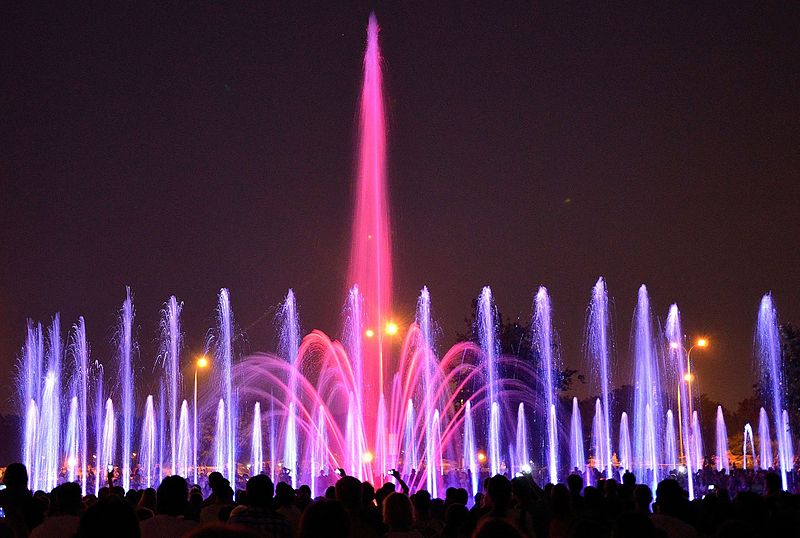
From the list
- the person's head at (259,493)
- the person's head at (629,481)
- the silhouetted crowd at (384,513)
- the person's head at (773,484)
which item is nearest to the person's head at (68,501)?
the silhouetted crowd at (384,513)

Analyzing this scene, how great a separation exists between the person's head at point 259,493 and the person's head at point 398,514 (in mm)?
1083

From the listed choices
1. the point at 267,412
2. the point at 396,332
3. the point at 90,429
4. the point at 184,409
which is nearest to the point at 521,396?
the point at 184,409

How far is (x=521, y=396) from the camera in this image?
66062mm

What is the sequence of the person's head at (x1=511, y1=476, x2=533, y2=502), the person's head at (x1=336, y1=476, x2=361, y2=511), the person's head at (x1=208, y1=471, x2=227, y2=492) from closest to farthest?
the person's head at (x1=336, y1=476, x2=361, y2=511) < the person's head at (x1=511, y1=476, x2=533, y2=502) < the person's head at (x1=208, y1=471, x2=227, y2=492)

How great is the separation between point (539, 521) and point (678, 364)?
39.7 meters

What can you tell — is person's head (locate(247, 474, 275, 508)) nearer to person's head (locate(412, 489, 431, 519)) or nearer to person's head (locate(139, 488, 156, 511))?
person's head (locate(412, 489, 431, 519))

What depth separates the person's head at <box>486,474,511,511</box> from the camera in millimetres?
10227

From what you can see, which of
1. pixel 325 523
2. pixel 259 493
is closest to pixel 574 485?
pixel 259 493

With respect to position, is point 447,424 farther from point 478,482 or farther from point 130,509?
point 130,509

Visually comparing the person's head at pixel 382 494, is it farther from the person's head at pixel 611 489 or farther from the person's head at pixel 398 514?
the person's head at pixel 398 514

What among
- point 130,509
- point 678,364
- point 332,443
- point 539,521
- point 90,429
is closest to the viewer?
point 130,509

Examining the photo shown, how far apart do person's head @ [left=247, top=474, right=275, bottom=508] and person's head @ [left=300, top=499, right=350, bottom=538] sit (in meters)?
2.74

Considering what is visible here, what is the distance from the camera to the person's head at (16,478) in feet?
30.0

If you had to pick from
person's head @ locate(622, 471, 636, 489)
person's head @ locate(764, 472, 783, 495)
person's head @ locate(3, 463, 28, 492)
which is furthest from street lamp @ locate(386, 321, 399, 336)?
person's head @ locate(3, 463, 28, 492)
